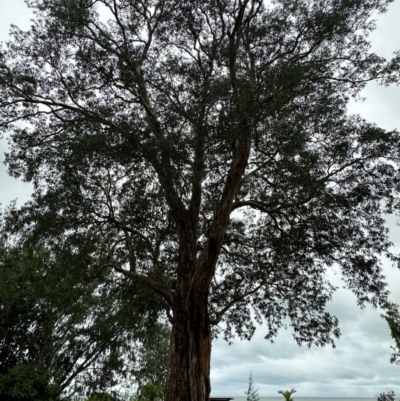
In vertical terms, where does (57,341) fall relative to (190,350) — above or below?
above

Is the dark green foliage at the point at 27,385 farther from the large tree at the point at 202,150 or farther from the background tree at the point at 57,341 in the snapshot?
the large tree at the point at 202,150

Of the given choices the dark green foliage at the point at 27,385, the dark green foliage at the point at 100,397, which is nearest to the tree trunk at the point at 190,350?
the dark green foliage at the point at 27,385

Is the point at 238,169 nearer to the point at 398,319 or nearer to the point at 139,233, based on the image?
the point at 139,233

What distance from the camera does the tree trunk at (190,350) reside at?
6.91 m

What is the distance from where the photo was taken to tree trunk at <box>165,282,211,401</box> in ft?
22.7

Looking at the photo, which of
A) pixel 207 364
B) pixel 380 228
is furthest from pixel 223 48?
pixel 207 364

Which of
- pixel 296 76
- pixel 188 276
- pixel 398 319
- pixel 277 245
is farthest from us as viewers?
pixel 398 319

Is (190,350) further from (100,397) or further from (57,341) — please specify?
(57,341)

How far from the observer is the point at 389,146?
26.7 feet

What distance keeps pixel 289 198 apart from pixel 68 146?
15.2ft

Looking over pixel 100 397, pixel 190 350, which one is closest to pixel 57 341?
pixel 100 397

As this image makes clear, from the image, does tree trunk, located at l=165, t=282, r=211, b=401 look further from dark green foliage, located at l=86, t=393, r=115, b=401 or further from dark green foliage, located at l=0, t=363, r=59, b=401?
dark green foliage, located at l=86, t=393, r=115, b=401

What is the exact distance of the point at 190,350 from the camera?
7195 mm

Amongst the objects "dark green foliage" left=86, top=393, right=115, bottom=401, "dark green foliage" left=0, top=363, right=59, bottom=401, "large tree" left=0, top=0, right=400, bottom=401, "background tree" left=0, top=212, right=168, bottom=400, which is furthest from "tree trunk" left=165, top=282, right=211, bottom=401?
"dark green foliage" left=86, top=393, right=115, bottom=401
